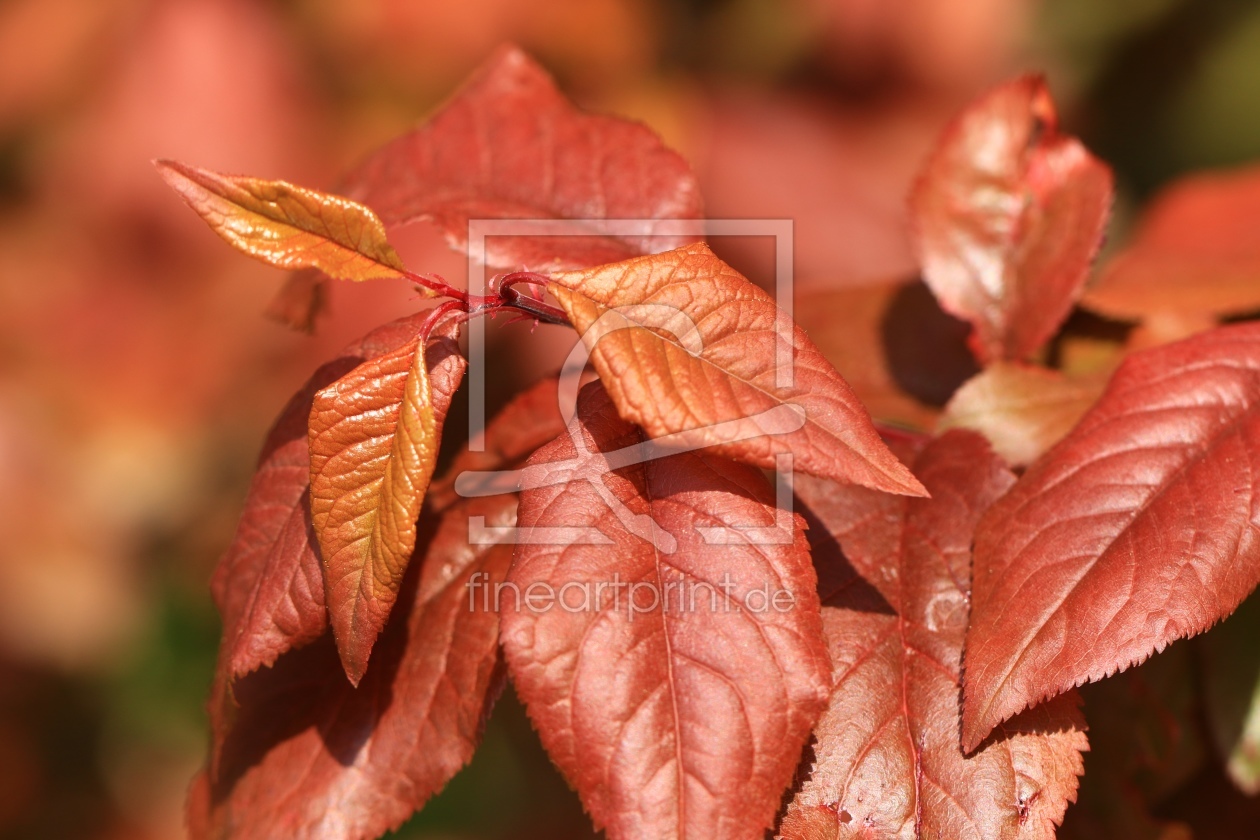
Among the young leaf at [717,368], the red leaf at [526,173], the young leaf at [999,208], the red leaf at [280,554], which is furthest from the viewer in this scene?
the young leaf at [999,208]

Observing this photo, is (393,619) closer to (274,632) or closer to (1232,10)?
(274,632)

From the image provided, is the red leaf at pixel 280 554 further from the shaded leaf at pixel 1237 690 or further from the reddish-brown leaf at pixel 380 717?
the shaded leaf at pixel 1237 690

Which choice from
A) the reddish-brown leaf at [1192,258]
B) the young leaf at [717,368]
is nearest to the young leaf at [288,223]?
the young leaf at [717,368]

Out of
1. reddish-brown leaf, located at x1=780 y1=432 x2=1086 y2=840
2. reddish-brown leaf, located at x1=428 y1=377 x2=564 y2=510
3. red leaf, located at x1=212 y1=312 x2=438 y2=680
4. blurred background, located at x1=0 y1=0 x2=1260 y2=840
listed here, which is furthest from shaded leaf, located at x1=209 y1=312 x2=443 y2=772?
blurred background, located at x1=0 y1=0 x2=1260 y2=840

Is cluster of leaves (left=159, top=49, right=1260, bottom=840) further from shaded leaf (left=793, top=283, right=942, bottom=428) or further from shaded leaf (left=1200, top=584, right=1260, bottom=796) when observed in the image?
shaded leaf (left=1200, top=584, right=1260, bottom=796)

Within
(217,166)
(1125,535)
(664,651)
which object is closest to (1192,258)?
(1125,535)

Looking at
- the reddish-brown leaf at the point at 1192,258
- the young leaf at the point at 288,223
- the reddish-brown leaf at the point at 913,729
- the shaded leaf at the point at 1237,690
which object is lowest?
the shaded leaf at the point at 1237,690

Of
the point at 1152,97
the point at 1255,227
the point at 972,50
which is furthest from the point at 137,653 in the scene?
the point at 1152,97
